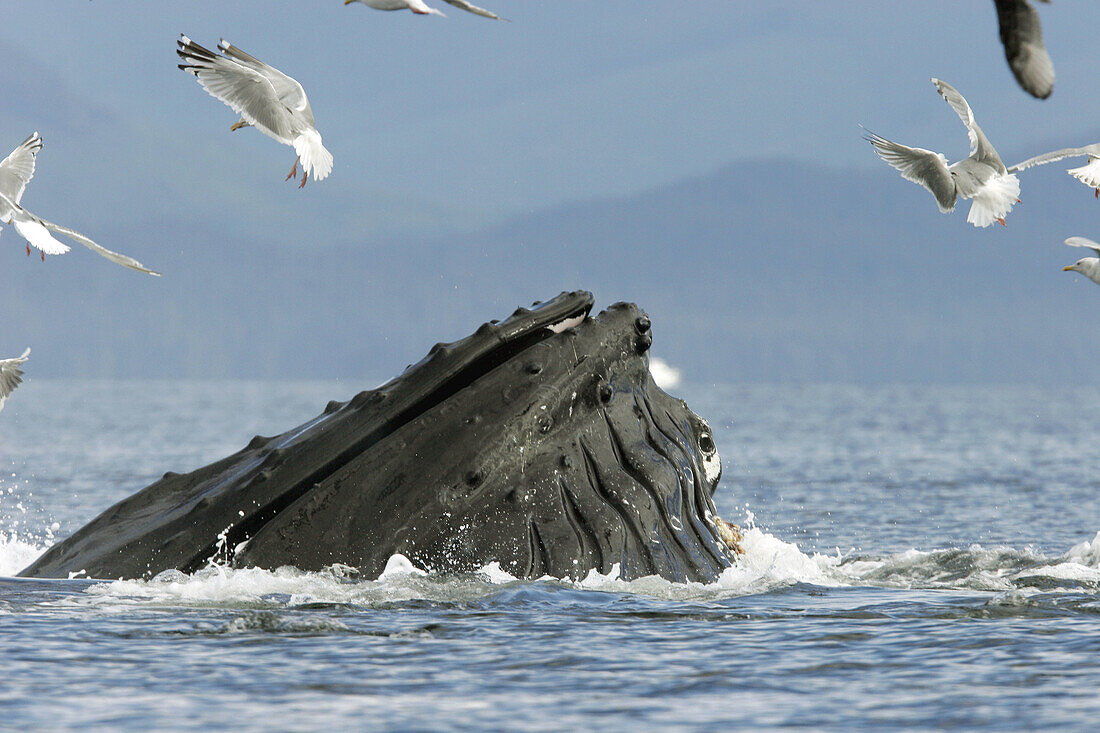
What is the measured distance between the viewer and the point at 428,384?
23.9 ft

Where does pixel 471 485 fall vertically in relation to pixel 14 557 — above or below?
above

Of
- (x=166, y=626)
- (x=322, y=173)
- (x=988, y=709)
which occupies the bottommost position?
(x=988, y=709)

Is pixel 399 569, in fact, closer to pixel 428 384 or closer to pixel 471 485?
pixel 471 485

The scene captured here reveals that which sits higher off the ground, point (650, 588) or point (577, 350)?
point (577, 350)

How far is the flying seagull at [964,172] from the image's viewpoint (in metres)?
11.8

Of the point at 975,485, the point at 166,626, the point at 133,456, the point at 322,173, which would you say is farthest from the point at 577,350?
the point at 133,456

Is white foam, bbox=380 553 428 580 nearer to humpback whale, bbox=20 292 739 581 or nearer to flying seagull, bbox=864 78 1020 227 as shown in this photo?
humpback whale, bbox=20 292 739 581

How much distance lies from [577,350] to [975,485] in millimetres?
15553

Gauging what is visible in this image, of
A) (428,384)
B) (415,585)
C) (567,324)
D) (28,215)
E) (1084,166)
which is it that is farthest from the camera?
(1084,166)

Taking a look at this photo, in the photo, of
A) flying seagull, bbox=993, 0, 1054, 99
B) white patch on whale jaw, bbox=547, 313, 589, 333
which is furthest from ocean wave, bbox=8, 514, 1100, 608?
flying seagull, bbox=993, 0, 1054, 99

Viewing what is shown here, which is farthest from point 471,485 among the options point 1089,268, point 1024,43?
Result: point 1089,268

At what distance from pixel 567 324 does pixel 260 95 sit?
4.08 metres

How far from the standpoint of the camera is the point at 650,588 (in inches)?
282

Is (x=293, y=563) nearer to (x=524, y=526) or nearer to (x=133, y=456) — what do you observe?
(x=524, y=526)
